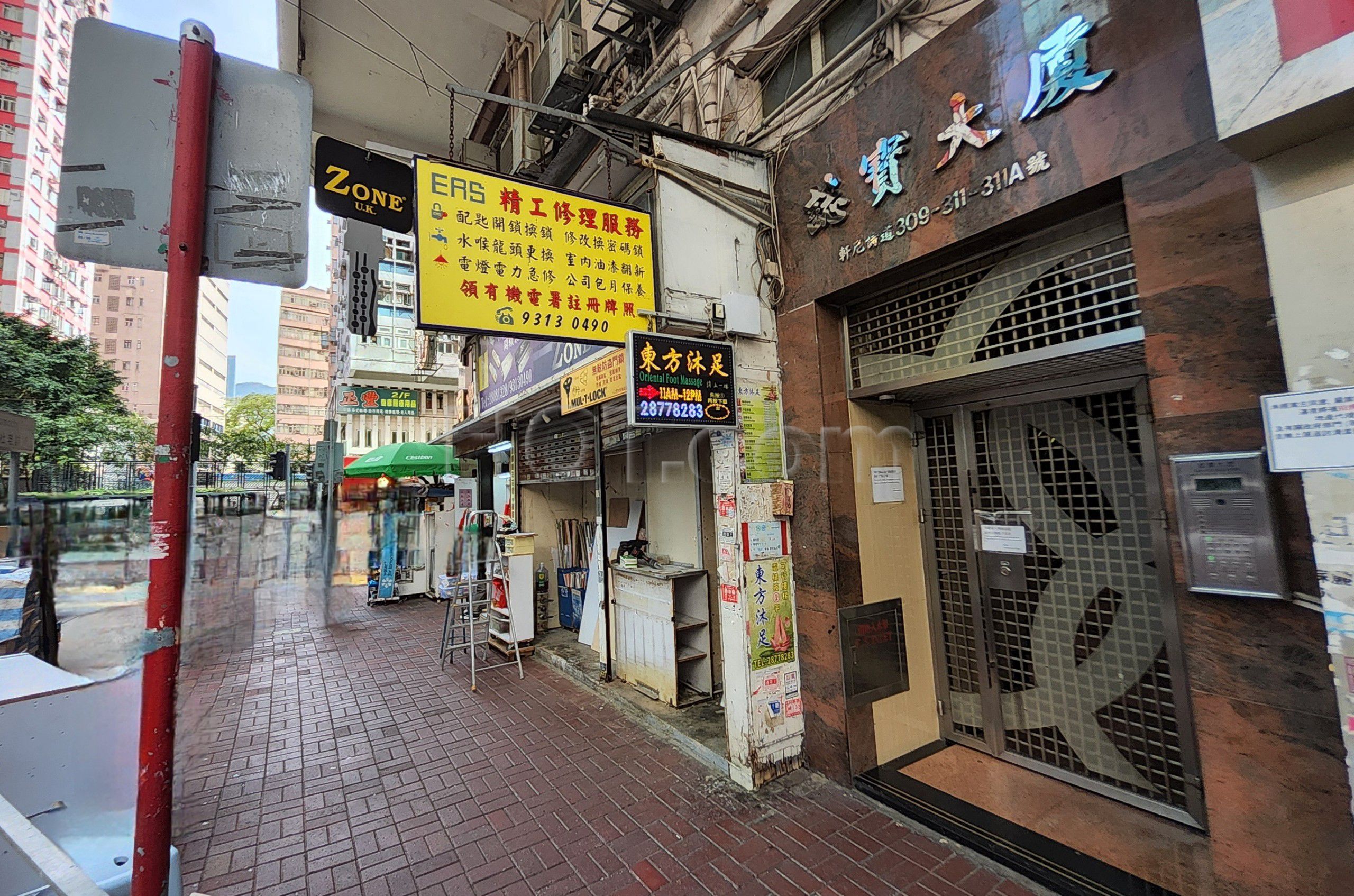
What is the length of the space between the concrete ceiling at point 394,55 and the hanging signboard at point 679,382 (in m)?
5.63

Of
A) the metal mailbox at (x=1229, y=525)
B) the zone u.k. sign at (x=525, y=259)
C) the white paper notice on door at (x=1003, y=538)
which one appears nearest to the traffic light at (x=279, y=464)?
the zone u.k. sign at (x=525, y=259)

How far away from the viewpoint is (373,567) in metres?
10.2

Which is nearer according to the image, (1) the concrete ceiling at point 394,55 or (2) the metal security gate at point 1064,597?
(2) the metal security gate at point 1064,597

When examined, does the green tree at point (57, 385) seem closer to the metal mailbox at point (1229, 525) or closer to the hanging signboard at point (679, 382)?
the hanging signboard at point (679, 382)

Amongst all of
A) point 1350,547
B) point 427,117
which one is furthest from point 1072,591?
point 427,117

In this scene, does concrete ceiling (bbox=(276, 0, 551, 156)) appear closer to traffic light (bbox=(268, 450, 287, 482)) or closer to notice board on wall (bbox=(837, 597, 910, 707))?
traffic light (bbox=(268, 450, 287, 482))

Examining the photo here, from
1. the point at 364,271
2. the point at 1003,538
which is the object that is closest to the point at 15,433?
the point at 364,271

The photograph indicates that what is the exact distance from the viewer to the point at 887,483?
13.4ft

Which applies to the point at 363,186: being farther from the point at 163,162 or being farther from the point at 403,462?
the point at 403,462

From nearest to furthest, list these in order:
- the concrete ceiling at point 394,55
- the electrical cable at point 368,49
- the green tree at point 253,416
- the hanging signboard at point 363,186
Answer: the hanging signboard at point 363,186 < the electrical cable at point 368,49 < the concrete ceiling at point 394,55 < the green tree at point 253,416

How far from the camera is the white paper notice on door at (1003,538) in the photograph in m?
3.72

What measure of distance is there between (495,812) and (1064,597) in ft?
13.5

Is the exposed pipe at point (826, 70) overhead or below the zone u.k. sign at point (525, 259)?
overhead

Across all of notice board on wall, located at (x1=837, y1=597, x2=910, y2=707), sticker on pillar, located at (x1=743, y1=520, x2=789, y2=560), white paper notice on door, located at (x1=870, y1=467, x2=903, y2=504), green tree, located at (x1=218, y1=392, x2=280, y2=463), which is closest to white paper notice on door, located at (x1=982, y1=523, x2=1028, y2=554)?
white paper notice on door, located at (x1=870, y1=467, x2=903, y2=504)
